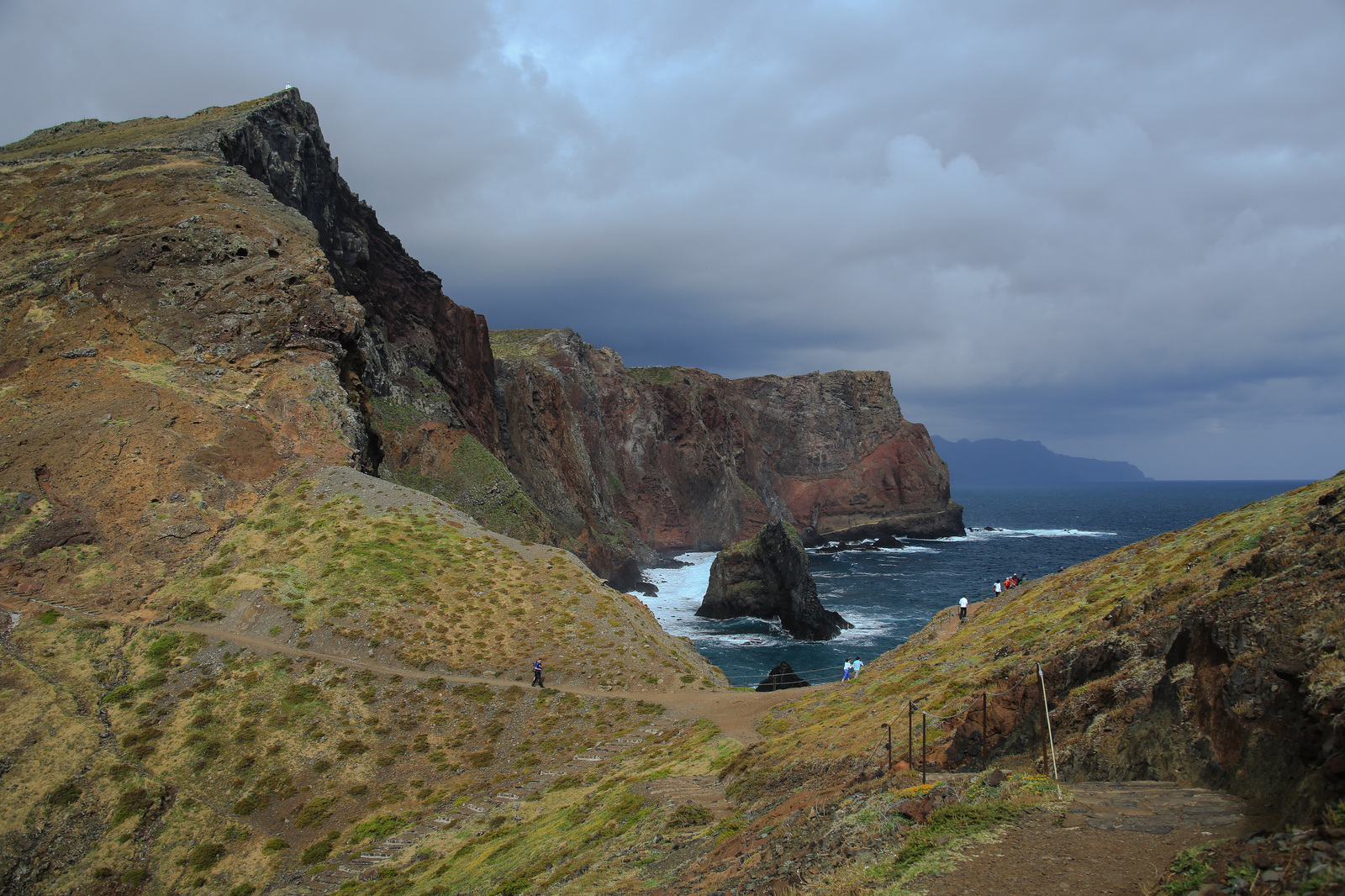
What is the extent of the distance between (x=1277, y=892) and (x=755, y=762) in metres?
14.0

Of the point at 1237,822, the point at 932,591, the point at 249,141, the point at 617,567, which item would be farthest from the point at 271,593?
the point at 932,591

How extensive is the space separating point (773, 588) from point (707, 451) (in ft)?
208

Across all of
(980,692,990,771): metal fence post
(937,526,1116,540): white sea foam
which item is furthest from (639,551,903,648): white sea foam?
(937,526,1116,540): white sea foam

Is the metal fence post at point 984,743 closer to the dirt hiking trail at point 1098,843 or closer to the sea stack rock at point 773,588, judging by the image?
the dirt hiking trail at point 1098,843

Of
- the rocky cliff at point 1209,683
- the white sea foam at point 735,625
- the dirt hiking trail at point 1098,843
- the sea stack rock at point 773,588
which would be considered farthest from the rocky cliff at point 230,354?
the dirt hiking trail at point 1098,843

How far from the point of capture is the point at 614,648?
3247 centimetres

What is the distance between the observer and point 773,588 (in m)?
72.4

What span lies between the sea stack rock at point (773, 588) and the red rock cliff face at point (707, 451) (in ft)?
70.4

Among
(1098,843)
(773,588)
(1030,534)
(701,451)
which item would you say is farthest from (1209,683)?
(1030,534)

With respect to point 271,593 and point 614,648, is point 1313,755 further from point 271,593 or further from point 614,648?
point 271,593

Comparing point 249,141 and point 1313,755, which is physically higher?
point 249,141

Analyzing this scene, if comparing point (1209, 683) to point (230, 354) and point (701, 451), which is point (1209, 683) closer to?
point (230, 354)

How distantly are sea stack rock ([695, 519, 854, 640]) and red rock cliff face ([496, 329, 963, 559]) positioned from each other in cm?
2147

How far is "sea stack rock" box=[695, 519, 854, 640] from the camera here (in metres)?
66.9
